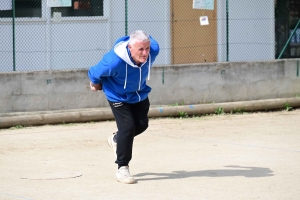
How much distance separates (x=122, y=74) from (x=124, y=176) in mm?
1048

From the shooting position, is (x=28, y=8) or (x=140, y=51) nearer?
(x=140, y=51)

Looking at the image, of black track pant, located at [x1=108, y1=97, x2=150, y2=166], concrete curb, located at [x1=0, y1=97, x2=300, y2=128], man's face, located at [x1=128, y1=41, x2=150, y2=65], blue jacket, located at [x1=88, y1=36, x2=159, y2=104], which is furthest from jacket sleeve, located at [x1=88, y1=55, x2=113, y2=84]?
concrete curb, located at [x1=0, y1=97, x2=300, y2=128]

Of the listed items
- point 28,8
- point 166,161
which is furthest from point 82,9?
point 166,161

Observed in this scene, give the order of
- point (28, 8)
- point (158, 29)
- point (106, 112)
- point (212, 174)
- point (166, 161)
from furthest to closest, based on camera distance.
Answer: point (158, 29), point (28, 8), point (106, 112), point (166, 161), point (212, 174)

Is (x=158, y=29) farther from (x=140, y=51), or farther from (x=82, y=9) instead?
(x=140, y=51)

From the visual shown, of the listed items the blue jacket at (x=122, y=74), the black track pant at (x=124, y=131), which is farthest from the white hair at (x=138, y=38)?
the black track pant at (x=124, y=131)

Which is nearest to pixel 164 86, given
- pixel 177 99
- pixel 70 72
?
pixel 177 99

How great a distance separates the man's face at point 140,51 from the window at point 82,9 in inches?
Answer: 356

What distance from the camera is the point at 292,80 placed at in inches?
574

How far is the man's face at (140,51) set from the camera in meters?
7.19

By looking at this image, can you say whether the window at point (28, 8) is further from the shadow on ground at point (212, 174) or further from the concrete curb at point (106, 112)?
the shadow on ground at point (212, 174)

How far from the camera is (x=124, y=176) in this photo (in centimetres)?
741

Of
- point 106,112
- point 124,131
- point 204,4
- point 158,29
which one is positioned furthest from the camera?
point 158,29

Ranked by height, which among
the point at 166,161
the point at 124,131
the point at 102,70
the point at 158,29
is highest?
the point at 158,29
